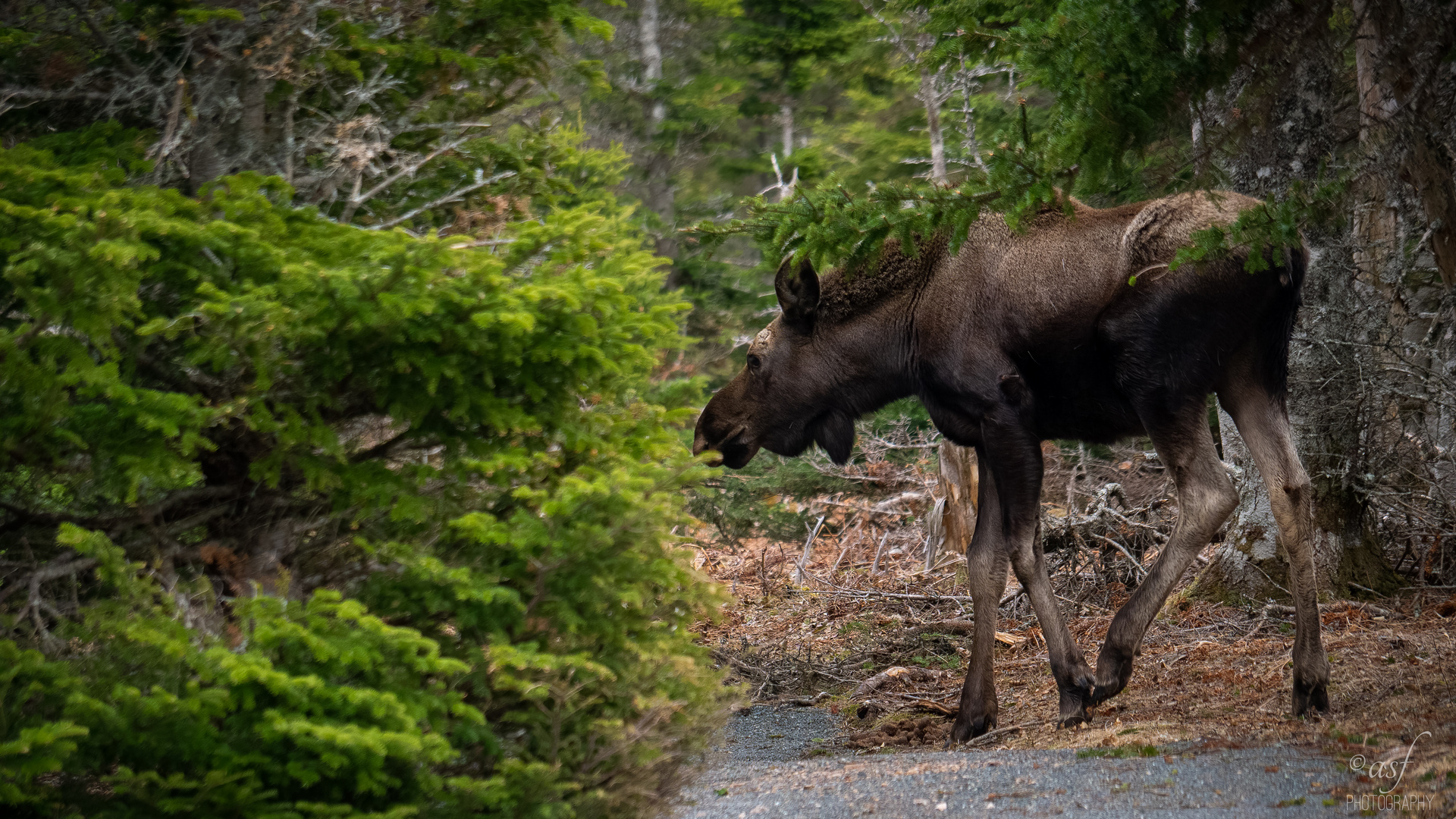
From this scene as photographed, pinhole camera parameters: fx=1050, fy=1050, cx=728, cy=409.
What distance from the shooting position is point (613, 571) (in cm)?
326

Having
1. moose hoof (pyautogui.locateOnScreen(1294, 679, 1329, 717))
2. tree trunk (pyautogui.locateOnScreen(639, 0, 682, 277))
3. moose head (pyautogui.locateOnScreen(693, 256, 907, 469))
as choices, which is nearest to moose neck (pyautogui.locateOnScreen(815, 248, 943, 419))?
moose head (pyautogui.locateOnScreen(693, 256, 907, 469))

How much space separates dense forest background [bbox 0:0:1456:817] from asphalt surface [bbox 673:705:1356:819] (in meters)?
0.85

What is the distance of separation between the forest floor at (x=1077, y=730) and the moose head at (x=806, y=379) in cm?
131

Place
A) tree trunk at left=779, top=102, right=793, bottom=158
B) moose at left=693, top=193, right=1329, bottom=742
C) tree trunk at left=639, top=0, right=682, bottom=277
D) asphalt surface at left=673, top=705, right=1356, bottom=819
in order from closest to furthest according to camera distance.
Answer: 1. asphalt surface at left=673, top=705, right=1356, bottom=819
2. moose at left=693, top=193, right=1329, bottom=742
3. tree trunk at left=639, top=0, right=682, bottom=277
4. tree trunk at left=779, top=102, right=793, bottom=158

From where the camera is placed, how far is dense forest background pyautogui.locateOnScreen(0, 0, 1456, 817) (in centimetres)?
290

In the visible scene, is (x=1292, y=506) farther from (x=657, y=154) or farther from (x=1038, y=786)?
(x=657, y=154)

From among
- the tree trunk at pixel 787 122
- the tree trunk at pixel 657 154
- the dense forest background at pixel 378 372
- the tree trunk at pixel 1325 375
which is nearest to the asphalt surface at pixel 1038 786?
the dense forest background at pixel 378 372

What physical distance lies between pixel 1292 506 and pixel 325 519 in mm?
4578

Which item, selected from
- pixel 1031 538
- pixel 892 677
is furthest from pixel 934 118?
pixel 1031 538

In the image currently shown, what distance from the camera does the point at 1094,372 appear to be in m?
5.62

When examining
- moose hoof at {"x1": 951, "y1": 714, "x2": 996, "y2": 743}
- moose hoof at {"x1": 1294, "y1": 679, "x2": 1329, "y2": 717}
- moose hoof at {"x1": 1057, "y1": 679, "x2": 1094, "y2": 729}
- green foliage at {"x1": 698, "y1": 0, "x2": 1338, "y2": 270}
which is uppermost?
green foliage at {"x1": 698, "y1": 0, "x2": 1338, "y2": 270}

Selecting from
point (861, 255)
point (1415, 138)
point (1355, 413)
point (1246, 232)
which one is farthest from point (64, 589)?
point (1355, 413)

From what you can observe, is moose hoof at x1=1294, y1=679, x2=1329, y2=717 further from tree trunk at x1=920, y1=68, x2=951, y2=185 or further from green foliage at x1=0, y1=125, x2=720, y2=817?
tree trunk at x1=920, y1=68, x2=951, y2=185

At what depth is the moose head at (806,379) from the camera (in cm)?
642
